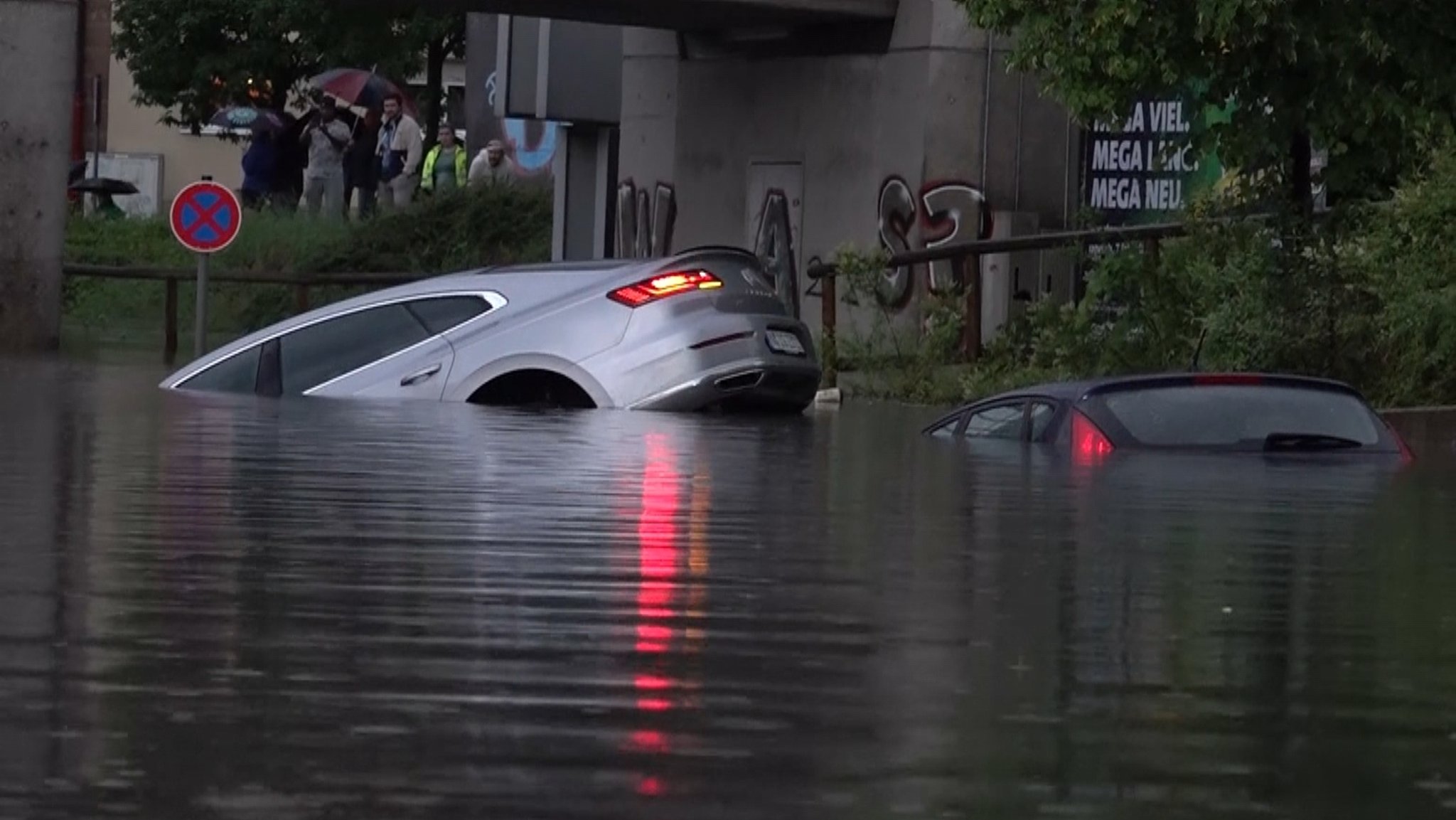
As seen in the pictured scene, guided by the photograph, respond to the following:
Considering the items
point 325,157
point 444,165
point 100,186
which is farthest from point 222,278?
point 100,186

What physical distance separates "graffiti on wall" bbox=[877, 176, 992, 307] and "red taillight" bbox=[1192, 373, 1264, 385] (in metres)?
11.5

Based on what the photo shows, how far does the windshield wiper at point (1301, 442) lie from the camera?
12141 mm

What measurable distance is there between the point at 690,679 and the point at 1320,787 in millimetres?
1362

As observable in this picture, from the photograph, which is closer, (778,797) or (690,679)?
(778,797)

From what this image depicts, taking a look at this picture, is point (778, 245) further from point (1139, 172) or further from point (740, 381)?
point (740, 381)

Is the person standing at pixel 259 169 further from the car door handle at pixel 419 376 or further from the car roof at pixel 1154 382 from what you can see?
the car roof at pixel 1154 382

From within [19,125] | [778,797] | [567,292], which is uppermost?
[19,125]

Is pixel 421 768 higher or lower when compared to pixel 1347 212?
lower

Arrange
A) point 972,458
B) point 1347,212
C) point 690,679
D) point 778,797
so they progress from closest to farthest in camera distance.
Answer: point 778,797, point 690,679, point 972,458, point 1347,212

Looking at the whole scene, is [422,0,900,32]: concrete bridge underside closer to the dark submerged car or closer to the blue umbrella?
the dark submerged car

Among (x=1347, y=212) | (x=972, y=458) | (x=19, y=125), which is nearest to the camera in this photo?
(x=972, y=458)

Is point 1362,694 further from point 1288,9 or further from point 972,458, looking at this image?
point 1288,9

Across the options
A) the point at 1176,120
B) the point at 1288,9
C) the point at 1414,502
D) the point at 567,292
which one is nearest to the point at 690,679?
the point at 1414,502

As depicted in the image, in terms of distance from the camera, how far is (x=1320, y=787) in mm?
4621
